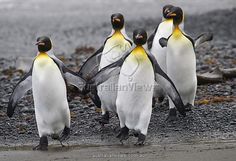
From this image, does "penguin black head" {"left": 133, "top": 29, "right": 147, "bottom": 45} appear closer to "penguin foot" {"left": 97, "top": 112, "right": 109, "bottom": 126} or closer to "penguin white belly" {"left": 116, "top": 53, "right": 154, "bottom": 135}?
"penguin white belly" {"left": 116, "top": 53, "right": 154, "bottom": 135}

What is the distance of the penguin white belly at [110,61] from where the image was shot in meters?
8.67

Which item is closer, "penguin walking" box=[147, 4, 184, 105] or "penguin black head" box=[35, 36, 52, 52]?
"penguin black head" box=[35, 36, 52, 52]

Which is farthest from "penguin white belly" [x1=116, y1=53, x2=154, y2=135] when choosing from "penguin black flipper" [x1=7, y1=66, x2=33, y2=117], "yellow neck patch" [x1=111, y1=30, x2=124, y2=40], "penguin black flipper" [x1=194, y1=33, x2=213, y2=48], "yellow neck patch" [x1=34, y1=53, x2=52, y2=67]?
"penguin black flipper" [x1=194, y1=33, x2=213, y2=48]

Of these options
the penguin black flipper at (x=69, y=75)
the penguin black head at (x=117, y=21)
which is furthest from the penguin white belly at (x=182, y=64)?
the penguin black flipper at (x=69, y=75)

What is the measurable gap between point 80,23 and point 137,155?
1464 centimetres

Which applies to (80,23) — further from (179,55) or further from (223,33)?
(179,55)

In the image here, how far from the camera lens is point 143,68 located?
8.02m

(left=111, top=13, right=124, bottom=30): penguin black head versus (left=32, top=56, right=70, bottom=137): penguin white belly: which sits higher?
(left=111, top=13, right=124, bottom=30): penguin black head

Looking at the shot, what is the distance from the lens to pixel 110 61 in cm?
877

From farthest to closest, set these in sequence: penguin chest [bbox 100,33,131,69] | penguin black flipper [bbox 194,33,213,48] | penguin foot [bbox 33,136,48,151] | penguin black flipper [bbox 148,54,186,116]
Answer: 1. penguin black flipper [bbox 194,33,213,48]
2. penguin chest [bbox 100,33,131,69]
3. penguin black flipper [bbox 148,54,186,116]
4. penguin foot [bbox 33,136,48,151]

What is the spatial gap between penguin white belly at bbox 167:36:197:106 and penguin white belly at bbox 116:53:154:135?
0.90m

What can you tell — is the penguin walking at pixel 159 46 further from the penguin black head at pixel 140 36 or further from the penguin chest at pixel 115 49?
the penguin black head at pixel 140 36

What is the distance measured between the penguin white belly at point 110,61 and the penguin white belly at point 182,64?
0.58 metres

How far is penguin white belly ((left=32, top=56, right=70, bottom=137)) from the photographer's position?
7977 millimetres
